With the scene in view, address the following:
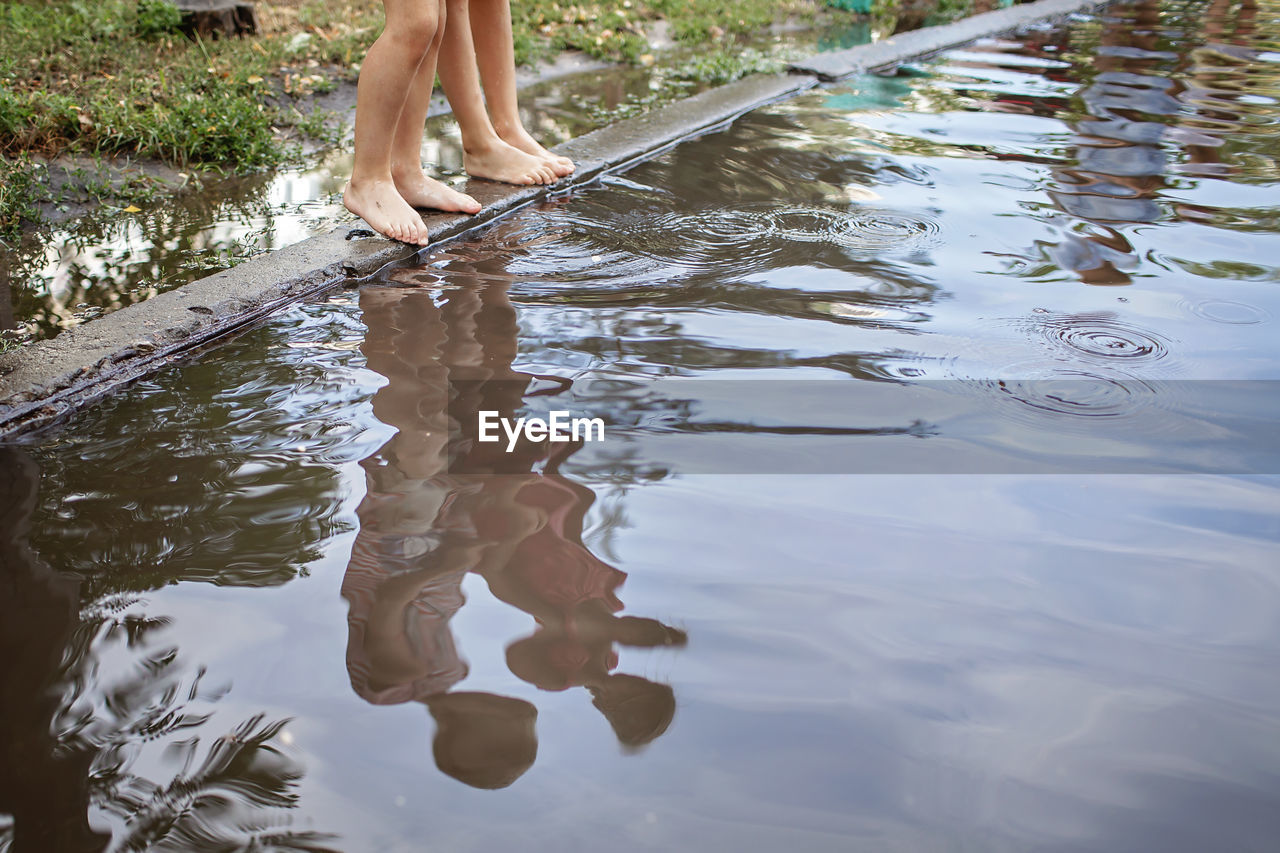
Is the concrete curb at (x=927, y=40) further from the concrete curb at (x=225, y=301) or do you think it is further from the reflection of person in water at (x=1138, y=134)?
the concrete curb at (x=225, y=301)

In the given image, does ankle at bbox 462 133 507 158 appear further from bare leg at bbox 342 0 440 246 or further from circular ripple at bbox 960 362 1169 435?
circular ripple at bbox 960 362 1169 435

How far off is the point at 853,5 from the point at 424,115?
6.74 meters

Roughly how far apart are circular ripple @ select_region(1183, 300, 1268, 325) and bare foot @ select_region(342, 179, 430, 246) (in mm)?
2091

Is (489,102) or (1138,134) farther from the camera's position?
(1138,134)

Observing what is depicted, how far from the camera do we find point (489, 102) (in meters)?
3.43

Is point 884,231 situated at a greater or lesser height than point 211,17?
lesser

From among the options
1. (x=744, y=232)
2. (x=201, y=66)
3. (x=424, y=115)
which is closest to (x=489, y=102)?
(x=424, y=115)

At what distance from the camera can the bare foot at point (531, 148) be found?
11.5 feet

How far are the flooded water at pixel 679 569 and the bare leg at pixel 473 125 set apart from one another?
678 millimetres

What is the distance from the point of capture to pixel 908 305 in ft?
8.20

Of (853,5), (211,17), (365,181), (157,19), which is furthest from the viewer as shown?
(853,5)

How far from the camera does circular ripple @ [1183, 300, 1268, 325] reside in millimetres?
2443

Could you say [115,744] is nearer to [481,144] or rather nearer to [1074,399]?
[1074,399]

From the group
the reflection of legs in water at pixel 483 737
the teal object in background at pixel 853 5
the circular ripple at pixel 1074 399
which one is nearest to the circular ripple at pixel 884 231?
the circular ripple at pixel 1074 399
